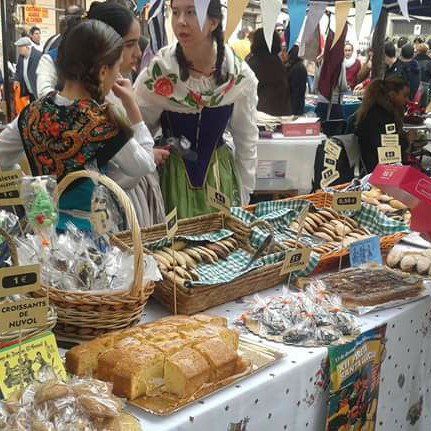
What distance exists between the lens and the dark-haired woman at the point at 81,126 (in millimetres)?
1963

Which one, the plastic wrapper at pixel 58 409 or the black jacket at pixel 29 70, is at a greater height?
the black jacket at pixel 29 70

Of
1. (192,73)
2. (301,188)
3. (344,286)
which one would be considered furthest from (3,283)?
(301,188)

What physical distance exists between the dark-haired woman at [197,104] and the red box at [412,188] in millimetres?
1066

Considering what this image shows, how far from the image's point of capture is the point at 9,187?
155 centimetres

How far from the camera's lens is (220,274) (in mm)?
1872

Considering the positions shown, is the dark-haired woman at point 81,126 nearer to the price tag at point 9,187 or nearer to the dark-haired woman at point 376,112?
the price tag at point 9,187

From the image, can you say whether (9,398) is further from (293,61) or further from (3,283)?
(293,61)

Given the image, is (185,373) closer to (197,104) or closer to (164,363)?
(164,363)

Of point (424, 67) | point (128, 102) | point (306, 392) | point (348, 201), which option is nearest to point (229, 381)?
point (306, 392)

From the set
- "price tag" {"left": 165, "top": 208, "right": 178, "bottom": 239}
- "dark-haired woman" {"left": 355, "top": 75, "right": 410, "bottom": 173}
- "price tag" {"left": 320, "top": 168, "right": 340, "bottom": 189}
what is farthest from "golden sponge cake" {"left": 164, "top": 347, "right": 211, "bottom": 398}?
"dark-haired woman" {"left": 355, "top": 75, "right": 410, "bottom": 173}

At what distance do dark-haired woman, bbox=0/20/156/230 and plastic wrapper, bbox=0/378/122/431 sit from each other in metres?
0.99

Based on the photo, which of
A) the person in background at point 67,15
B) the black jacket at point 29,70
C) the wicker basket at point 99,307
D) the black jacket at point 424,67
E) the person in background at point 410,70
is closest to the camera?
the wicker basket at point 99,307

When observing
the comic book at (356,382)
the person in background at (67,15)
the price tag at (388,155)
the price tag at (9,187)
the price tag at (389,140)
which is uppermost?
the person in background at (67,15)

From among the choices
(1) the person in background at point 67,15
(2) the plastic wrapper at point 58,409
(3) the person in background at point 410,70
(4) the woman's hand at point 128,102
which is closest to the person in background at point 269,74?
(1) the person in background at point 67,15
